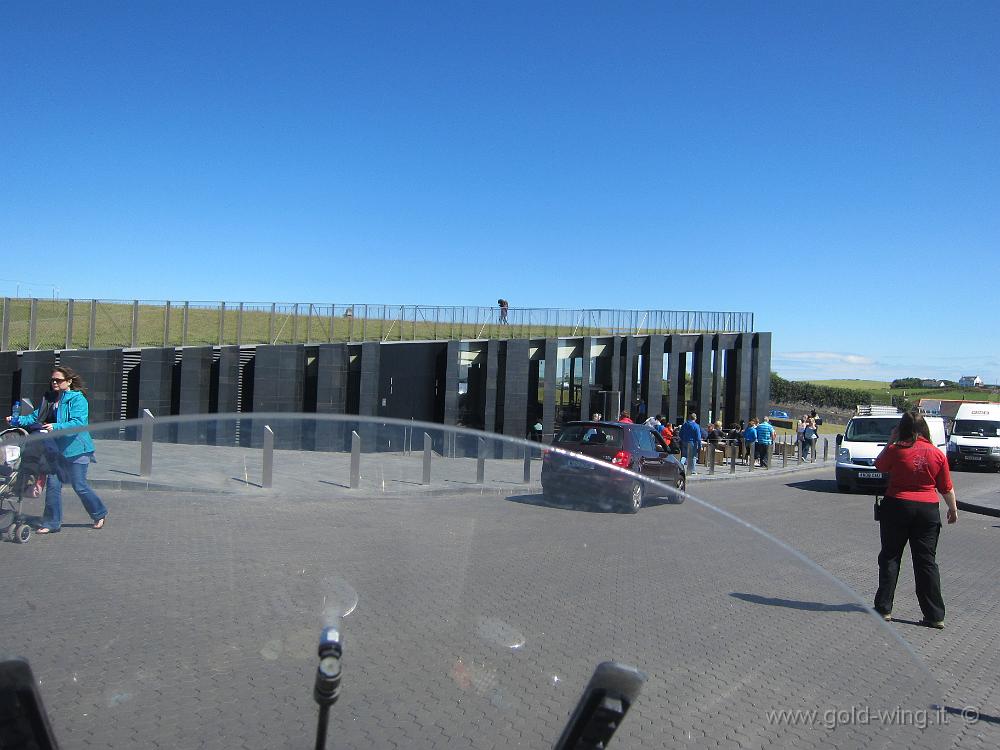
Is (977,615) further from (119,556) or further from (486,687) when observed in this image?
(119,556)

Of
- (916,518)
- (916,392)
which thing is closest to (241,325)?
(916,518)

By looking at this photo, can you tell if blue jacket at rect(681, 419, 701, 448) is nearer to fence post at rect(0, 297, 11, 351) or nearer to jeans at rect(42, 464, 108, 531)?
fence post at rect(0, 297, 11, 351)

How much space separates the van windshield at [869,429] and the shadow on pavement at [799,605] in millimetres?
18392

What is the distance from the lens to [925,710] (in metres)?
2.01

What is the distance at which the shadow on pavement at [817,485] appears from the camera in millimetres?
18547

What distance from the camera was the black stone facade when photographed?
23.3 metres

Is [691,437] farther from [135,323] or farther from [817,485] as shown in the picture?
[135,323]

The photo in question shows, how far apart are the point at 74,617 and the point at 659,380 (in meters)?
38.0

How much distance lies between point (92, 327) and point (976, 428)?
2927 cm

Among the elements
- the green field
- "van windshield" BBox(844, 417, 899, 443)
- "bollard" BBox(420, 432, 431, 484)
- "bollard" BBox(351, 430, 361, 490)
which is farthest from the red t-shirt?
the green field

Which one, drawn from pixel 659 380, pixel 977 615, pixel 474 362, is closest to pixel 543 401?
pixel 474 362

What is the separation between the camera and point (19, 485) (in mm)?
1866

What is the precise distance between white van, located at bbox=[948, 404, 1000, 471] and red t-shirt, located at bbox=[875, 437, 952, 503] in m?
23.6

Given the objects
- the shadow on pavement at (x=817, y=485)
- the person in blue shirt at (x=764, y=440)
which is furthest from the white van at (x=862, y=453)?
the person in blue shirt at (x=764, y=440)
